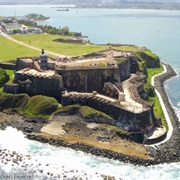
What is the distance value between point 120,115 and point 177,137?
22.6ft

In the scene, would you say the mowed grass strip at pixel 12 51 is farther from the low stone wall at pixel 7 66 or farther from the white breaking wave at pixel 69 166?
the white breaking wave at pixel 69 166

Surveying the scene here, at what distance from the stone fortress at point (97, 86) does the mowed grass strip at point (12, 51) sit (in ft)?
32.7

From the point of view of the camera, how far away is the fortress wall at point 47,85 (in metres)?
49.2

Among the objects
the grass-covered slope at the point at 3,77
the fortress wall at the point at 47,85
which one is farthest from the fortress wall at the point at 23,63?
the fortress wall at the point at 47,85

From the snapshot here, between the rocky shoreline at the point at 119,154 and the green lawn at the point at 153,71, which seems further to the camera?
the green lawn at the point at 153,71

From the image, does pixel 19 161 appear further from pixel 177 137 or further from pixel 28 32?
pixel 28 32

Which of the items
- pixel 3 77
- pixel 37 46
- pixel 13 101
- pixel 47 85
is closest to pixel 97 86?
pixel 47 85

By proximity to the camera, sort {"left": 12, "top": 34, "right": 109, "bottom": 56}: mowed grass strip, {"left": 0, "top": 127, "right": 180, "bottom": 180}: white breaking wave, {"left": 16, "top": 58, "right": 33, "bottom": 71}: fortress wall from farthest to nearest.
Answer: {"left": 12, "top": 34, "right": 109, "bottom": 56}: mowed grass strip → {"left": 16, "top": 58, "right": 33, "bottom": 71}: fortress wall → {"left": 0, "top": 127, "right": 180, "bottom": 180}: white breaking wave

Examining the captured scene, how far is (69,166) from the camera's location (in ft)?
117

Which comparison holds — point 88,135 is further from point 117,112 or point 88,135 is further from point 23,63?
point 23,63

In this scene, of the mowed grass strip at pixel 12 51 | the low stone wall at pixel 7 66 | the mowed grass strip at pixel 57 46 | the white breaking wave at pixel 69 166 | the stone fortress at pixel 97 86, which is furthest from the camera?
the mowed grass strip at pixel 57 46

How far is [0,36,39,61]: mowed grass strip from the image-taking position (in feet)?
215

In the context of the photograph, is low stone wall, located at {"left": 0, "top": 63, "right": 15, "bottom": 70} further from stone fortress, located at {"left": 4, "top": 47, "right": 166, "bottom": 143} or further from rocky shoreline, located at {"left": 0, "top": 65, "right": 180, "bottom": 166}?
→ rocky shoreline, located at {"left": 0, "top": 65, "right": 180, "bottom": 166}

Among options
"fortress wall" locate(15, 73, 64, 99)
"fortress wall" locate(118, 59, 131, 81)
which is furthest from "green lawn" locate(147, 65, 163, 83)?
"fortress wall" locate(15, 73, 64, 99)
